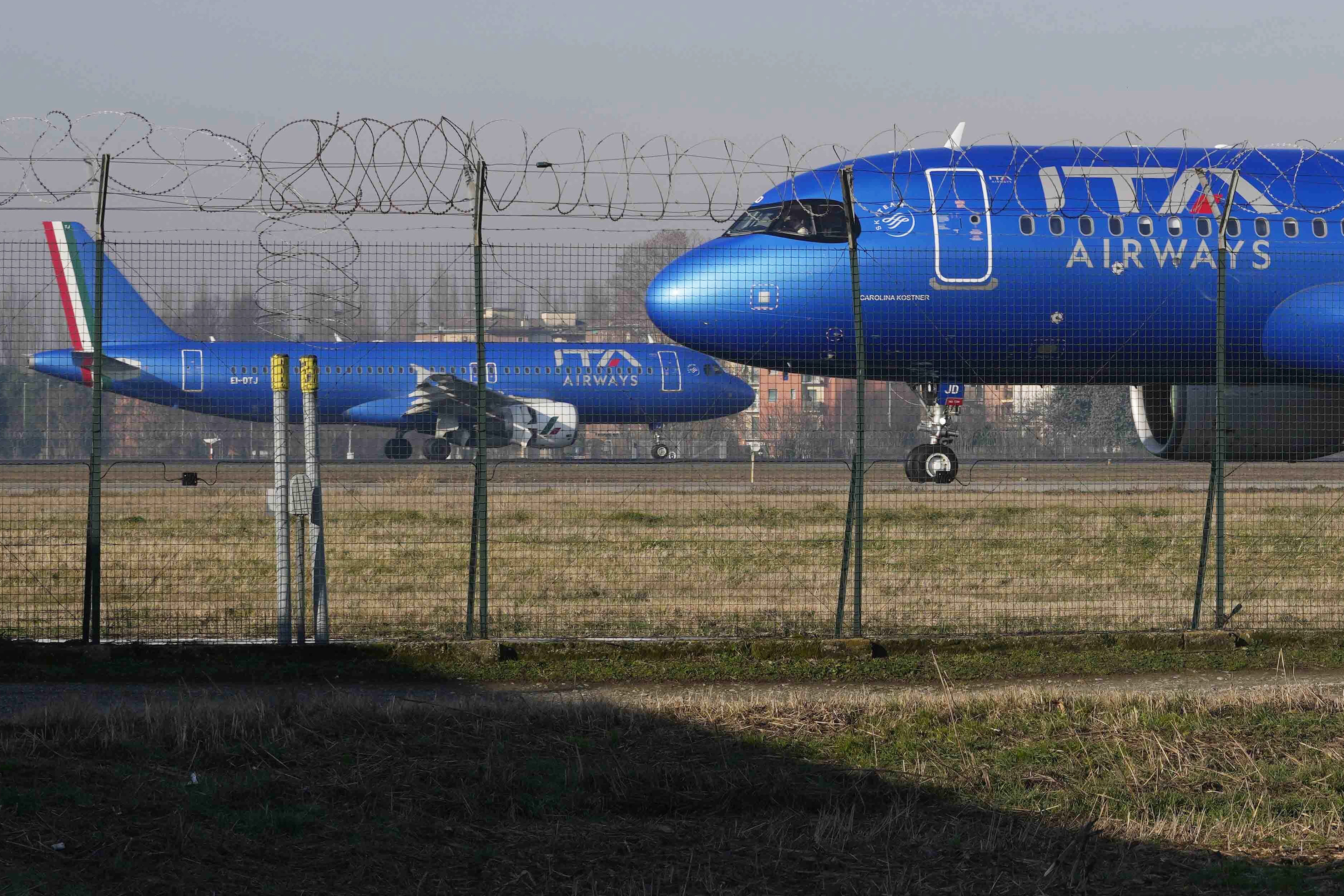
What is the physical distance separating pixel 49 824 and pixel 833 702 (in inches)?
166

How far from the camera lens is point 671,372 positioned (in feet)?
51.3

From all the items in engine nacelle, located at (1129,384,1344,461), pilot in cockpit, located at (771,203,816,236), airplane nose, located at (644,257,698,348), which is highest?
pilot in cockpit, located at (771,203,816,236)

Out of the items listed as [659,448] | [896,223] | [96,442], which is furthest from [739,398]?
[896,223]

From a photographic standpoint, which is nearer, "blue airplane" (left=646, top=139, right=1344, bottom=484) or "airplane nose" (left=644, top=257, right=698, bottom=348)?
"blue airplane" (left=646, top=139, right=1344, bottom=484)

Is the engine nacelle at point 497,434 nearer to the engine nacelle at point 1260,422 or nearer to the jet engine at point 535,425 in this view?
the jet engine at point 535,425

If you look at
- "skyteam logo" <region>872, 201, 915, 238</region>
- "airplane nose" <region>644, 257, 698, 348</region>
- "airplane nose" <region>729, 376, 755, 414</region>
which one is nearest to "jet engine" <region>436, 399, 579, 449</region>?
"airplane nose" <region>729, 376, 755, 414</region>

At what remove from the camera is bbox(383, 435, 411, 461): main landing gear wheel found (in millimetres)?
20438

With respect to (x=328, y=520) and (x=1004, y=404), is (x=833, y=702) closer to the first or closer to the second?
(x=1004, y=404)

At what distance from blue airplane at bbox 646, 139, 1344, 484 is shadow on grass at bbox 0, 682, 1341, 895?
1070 centimetres

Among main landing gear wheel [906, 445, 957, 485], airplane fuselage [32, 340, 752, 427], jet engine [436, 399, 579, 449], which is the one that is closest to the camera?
airplane fuselage [32, 340, 752, 427]

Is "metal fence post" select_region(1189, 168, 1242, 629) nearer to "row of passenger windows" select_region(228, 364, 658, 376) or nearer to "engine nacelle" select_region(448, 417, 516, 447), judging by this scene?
"row of passenger windows" select_region(228, 364, 658, 376)

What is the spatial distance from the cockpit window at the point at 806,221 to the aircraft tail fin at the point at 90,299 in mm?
10243

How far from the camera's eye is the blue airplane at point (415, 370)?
10695mm

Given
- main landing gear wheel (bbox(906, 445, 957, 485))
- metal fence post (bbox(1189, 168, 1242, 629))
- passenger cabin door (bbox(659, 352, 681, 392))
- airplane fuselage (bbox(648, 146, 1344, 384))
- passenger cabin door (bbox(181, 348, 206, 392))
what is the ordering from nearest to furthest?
metal fence post (bbox(1189, 168, 1242, 629))
passenger cabin door (bbox(181, 348, 206, 392))
passenger cabin door (bbox(659, 352, 681, 392))
main landing gear wheel (bbox(906, 445, 957, 485))
airplane fuselage (bbox(648, 146, 1344, 384))
